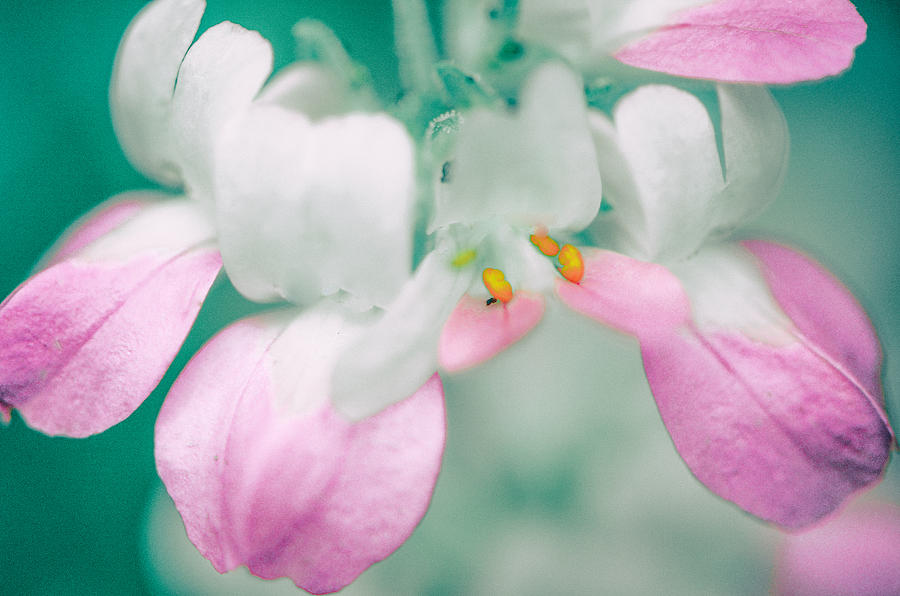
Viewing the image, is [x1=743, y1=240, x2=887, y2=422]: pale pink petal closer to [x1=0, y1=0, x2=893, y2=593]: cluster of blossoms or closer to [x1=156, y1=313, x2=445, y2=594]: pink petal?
[x1=0, y1=0, x2=893, y2=593]: cluster of blossoms

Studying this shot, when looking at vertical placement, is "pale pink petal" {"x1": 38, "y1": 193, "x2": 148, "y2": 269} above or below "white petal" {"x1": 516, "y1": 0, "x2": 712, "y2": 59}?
below

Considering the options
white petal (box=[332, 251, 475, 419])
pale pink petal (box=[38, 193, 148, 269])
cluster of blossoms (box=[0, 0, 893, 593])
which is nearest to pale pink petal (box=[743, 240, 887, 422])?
cluster of blossoms (box=[0, 0, 893, 593])

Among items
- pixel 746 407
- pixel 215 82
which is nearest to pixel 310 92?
pixel 215 82

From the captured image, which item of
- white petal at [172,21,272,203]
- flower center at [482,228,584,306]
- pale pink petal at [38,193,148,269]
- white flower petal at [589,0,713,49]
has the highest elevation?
white petal at [172,21,272,203]

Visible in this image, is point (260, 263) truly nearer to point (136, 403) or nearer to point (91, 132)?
point (136, 403)

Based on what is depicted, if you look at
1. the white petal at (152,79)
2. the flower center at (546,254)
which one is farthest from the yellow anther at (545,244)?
the white petal at (152,79)

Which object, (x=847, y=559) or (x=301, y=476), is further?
(x=847, y=559)

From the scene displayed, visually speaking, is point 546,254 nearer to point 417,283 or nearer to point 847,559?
point 417,283
